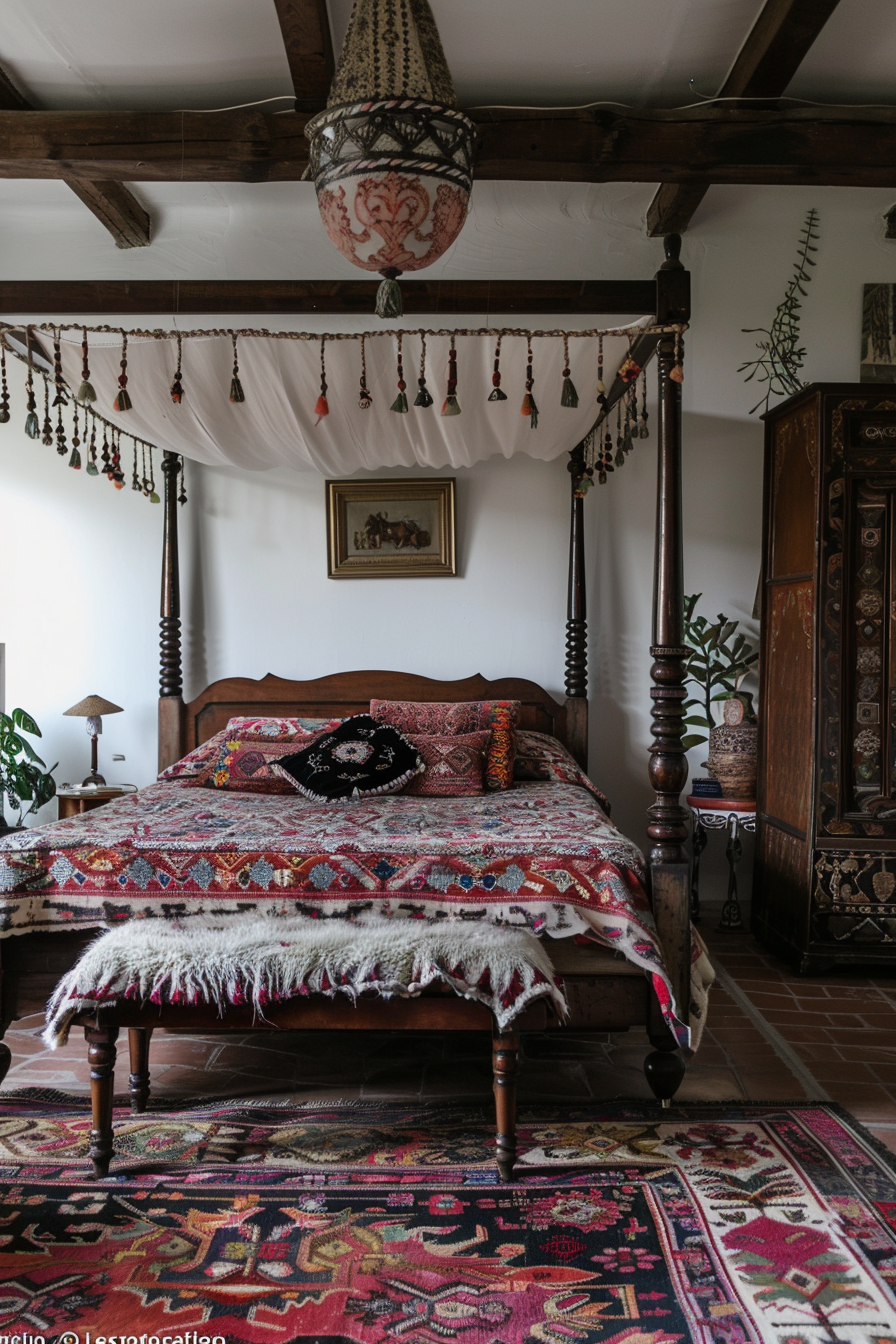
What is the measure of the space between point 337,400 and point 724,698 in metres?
2.31

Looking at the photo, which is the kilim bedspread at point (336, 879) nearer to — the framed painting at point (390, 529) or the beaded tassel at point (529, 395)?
the beaded tassel at point (529, 395)

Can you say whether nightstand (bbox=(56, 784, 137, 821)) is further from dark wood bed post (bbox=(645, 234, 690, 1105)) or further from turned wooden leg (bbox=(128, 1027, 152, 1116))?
dark wood bed post (bbox=(645, 234, 690, 1105))

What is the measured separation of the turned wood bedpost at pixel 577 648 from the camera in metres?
4.84

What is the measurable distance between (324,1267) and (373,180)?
2259 millimetres

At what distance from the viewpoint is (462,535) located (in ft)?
16.6

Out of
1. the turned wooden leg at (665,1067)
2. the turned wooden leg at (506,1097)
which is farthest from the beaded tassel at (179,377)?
the turned wooden leg at (665,1067)

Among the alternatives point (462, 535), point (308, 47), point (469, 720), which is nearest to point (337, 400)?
point (308, 47)

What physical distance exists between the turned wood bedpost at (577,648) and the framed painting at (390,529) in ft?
2.04

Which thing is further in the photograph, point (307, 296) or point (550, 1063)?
point (307, 296)

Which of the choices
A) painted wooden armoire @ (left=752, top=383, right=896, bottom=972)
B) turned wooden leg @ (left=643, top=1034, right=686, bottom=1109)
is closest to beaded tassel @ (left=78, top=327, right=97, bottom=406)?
turned wooden leg @ (left=643, top=1034, right=686, bottom=1109)

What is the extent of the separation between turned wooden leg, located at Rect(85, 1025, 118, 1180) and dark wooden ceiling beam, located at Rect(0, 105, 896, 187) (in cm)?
257

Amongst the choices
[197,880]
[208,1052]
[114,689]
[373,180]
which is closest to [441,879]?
[197,880]

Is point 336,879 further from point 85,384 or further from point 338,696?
point 338,696

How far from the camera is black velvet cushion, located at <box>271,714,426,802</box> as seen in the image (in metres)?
3.95
